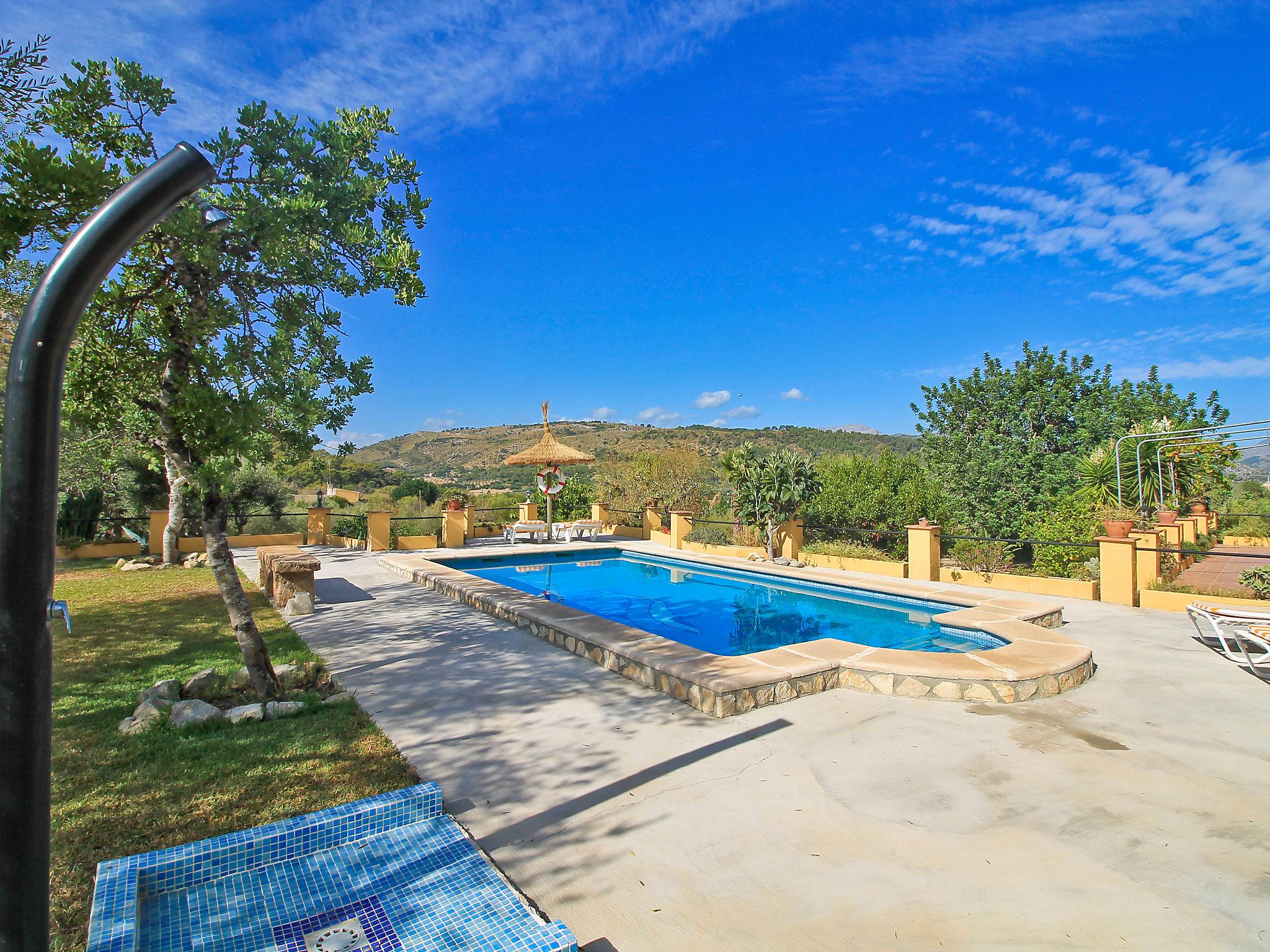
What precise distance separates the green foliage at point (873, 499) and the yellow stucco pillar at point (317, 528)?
11962mm

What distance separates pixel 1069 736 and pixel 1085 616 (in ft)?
14.1

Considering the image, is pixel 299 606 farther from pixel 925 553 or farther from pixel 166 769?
pixel 925 553

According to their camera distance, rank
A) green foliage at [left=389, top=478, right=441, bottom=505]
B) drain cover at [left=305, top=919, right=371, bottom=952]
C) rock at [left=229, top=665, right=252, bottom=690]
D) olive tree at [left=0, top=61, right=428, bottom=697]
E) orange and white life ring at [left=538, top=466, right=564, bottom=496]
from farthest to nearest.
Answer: green foliage at [left=389, top=478, right=441, bottom=505] < orange and white life ring at [left=538, top=466, right=564, bottom=496] < rock at [left=229, top=665, right=252, bottom=690] < olive tree at [left=0, top=61, right=428, bottom=697] < drain cover at [left=305, top=919, right=371, bottom=952]

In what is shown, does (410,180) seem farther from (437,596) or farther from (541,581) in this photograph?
(541,581)

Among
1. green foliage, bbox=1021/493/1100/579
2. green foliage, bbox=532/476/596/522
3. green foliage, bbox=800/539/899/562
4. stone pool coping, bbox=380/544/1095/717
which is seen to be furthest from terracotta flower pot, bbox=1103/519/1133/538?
green foliage, bbox=532/476/596/522

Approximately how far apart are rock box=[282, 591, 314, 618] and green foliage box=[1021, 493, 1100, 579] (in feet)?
34.5

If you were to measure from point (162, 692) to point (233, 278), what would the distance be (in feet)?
10.2

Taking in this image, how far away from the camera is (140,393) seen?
4855mm

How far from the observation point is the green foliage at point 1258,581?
774 cm

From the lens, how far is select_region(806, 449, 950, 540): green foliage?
49.0 feet

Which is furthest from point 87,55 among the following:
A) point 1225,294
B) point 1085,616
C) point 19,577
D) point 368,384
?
point 1225,294

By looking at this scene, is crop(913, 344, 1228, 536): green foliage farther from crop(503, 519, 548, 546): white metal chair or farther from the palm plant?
crop(503, 519, 548, 546): white metal chair

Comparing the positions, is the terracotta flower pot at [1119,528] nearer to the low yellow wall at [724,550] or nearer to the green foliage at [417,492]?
the low yellow wall at [724,550]

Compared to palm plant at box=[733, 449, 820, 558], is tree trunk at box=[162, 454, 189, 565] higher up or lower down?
lower down
